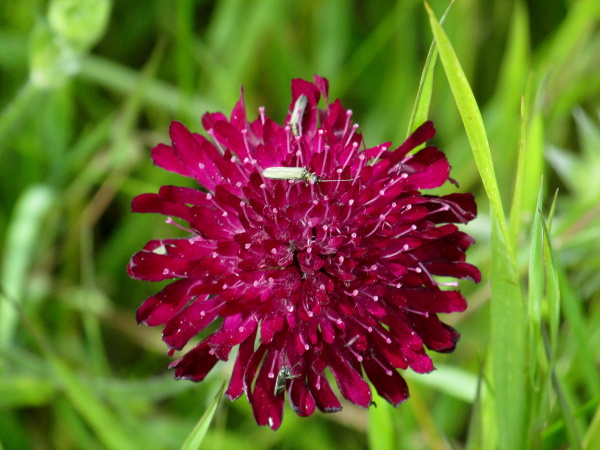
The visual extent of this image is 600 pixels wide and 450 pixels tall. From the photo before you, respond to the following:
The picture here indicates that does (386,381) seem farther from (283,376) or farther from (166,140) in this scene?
(166,140)

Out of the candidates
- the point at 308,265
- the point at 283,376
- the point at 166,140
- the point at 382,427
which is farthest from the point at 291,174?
the point at 166,140

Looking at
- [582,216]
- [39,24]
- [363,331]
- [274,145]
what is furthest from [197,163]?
[582,216]

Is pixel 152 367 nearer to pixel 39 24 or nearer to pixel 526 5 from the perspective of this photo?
pixel 39 24

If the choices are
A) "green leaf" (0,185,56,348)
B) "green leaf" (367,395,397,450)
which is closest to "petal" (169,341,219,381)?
"green leaf" (367,395,397,450)

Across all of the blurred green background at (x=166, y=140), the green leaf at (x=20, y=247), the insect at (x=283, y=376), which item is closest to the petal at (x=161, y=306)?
the insect at (x=283, y=376)

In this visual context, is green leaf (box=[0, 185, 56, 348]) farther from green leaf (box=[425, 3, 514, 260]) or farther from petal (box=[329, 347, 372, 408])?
green leaf (box=[425, 3, 514, 260])

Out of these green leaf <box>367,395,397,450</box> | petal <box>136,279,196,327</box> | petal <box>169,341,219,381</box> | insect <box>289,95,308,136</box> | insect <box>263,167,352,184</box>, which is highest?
insect <box>289,95,308,136</box>
